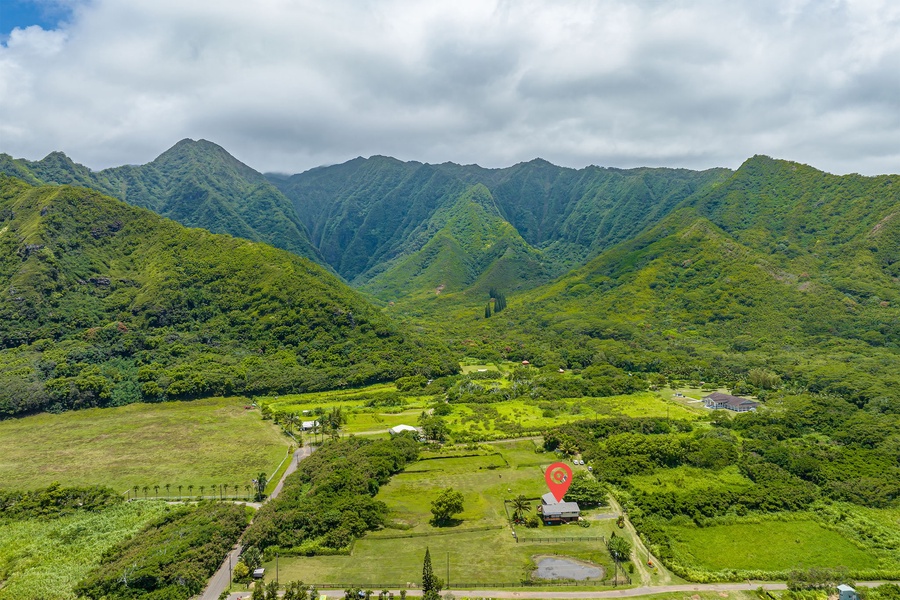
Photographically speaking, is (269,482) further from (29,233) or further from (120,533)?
(29,233)

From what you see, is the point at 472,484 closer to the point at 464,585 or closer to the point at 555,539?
the point at 555,539

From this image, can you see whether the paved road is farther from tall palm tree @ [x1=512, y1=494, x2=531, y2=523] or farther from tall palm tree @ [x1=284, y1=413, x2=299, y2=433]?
tall palm tree @ [x1=284, y1=413, x2=299, y2=433]

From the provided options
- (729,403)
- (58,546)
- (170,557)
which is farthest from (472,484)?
(729,403)

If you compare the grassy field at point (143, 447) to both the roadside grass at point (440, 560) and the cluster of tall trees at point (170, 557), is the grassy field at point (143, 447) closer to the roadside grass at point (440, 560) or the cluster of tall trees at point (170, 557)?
the cluster of tall trees at point (170, 557)

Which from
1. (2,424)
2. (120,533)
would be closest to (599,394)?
(120,533)

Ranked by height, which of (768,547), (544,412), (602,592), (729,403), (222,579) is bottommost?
(768,547)

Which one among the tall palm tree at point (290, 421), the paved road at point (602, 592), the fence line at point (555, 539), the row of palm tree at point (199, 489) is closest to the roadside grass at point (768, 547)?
the paved road at point (602, 592)
